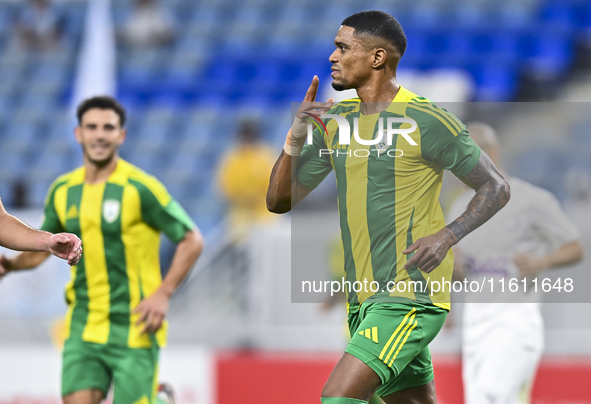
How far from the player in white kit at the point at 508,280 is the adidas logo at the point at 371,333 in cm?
180

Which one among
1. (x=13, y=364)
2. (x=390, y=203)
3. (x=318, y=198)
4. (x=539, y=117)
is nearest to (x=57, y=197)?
(x=390, y=203)

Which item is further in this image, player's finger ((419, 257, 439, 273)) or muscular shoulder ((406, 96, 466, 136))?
muscular shoulder ((406, 96, 466, 136))

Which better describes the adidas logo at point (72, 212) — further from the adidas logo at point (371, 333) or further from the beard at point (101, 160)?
the adidas logo at point (371, 333)

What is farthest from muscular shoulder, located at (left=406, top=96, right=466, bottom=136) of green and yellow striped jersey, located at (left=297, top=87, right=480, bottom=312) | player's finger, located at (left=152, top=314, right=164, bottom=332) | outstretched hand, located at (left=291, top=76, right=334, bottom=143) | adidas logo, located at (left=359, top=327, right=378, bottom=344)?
player's finger, located at (left=152, top=314, right=164, bottom=332)

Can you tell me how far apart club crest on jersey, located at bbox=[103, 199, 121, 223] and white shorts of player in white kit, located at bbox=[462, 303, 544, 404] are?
7.80ft

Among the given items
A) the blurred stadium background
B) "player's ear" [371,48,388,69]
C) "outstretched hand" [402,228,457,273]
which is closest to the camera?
"outstretched hand" [402,228,457,273]

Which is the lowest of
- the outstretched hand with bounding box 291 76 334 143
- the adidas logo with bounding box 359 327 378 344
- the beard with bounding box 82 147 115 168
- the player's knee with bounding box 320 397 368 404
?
the player's knee with bounding box 320 397 368 404

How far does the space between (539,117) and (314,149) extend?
736cm

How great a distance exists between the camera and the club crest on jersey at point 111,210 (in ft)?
16.1

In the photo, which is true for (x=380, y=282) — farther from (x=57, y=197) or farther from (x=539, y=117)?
(x=539, y=117)

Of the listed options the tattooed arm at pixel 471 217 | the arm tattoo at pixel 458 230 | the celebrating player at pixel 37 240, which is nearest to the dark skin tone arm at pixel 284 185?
the tattooed arm at pixel 471 217

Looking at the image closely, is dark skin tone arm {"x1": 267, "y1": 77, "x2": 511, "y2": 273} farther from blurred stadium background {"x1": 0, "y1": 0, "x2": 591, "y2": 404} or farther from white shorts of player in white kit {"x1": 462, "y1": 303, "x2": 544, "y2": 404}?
blurred stadium background {"x1": 0, "y1": 0, "x2": 591, "y2": 404}

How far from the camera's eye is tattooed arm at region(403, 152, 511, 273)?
3.52 meters

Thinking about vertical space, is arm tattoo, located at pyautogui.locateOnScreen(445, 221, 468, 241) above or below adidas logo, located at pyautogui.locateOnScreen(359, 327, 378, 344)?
above
